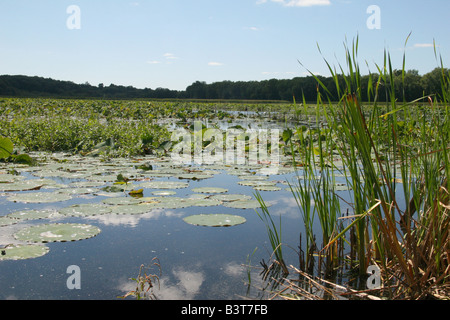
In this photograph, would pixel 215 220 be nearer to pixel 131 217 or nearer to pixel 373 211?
pixel 131 217

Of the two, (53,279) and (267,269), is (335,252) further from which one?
(53,279)

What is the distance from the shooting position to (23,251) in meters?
2.16

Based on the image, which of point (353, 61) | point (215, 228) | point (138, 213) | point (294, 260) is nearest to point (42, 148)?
point (138, 213)

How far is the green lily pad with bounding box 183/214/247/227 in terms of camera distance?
2.75m

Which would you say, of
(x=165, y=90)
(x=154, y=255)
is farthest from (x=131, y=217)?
(x=165, y=90)

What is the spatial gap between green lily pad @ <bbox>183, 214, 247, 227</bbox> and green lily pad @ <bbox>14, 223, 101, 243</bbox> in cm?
63

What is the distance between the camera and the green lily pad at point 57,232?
2.37 m

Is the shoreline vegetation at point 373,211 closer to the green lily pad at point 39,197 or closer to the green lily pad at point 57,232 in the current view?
the green lily pad at point 57,232

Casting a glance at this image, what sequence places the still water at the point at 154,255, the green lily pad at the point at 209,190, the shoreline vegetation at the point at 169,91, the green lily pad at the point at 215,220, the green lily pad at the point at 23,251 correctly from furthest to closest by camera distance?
the shoreline vegetation at the point at 169,91 → the green lily pad at the point at 209,190 → the green lily pad at the point at 215,220 → the green lily pad at the point at 23,251 → the still water at the point at 154,255

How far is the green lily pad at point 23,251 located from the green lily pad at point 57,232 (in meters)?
0.11

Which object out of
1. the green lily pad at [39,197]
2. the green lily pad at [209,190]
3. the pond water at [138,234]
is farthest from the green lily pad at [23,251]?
the green lily pad at [209,190]

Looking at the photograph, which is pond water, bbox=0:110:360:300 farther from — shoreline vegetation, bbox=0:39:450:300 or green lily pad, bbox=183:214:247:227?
shoreline vegetation, bbox=0:39:450:300

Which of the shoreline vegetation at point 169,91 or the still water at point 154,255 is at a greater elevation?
the shoreline vegetation at point 169,91

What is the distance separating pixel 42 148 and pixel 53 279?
5.01 m
